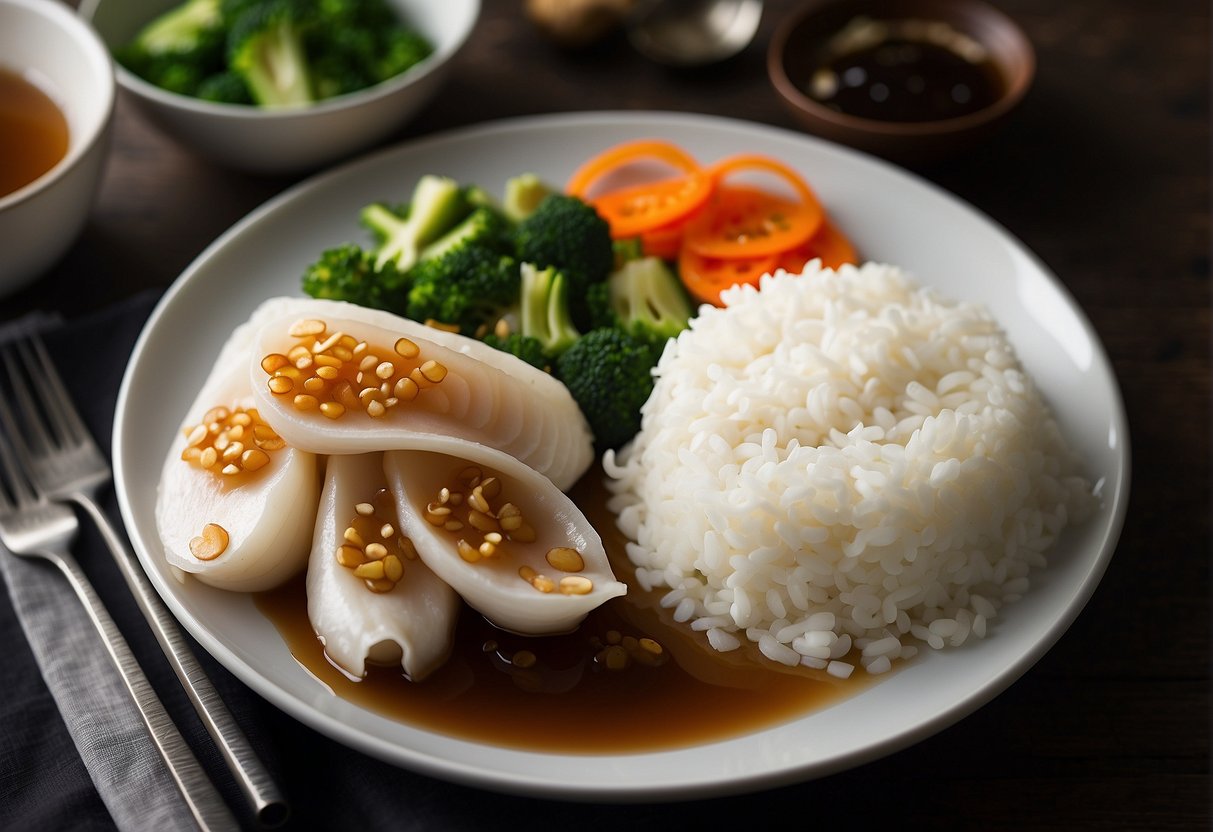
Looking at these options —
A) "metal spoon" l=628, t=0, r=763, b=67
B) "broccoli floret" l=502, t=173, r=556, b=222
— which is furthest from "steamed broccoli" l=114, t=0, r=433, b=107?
"metal spoon" l=628, t=0, r=763, b=67

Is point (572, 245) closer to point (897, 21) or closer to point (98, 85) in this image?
point (98, 85)

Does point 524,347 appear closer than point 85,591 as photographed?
No

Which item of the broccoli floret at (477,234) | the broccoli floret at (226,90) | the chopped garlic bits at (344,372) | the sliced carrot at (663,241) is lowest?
the sliced carrot at (663,241)

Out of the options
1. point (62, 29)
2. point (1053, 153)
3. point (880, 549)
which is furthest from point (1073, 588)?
point (62, 29)

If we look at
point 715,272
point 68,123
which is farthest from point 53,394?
point 715,272

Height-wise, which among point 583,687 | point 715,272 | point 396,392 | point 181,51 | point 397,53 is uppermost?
point 181,51

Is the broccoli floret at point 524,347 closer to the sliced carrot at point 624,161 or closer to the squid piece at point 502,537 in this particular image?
the squid piece at point 502,537

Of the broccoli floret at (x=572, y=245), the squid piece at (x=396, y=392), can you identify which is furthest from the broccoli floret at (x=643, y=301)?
the squid piece at (x=396, y=392)
